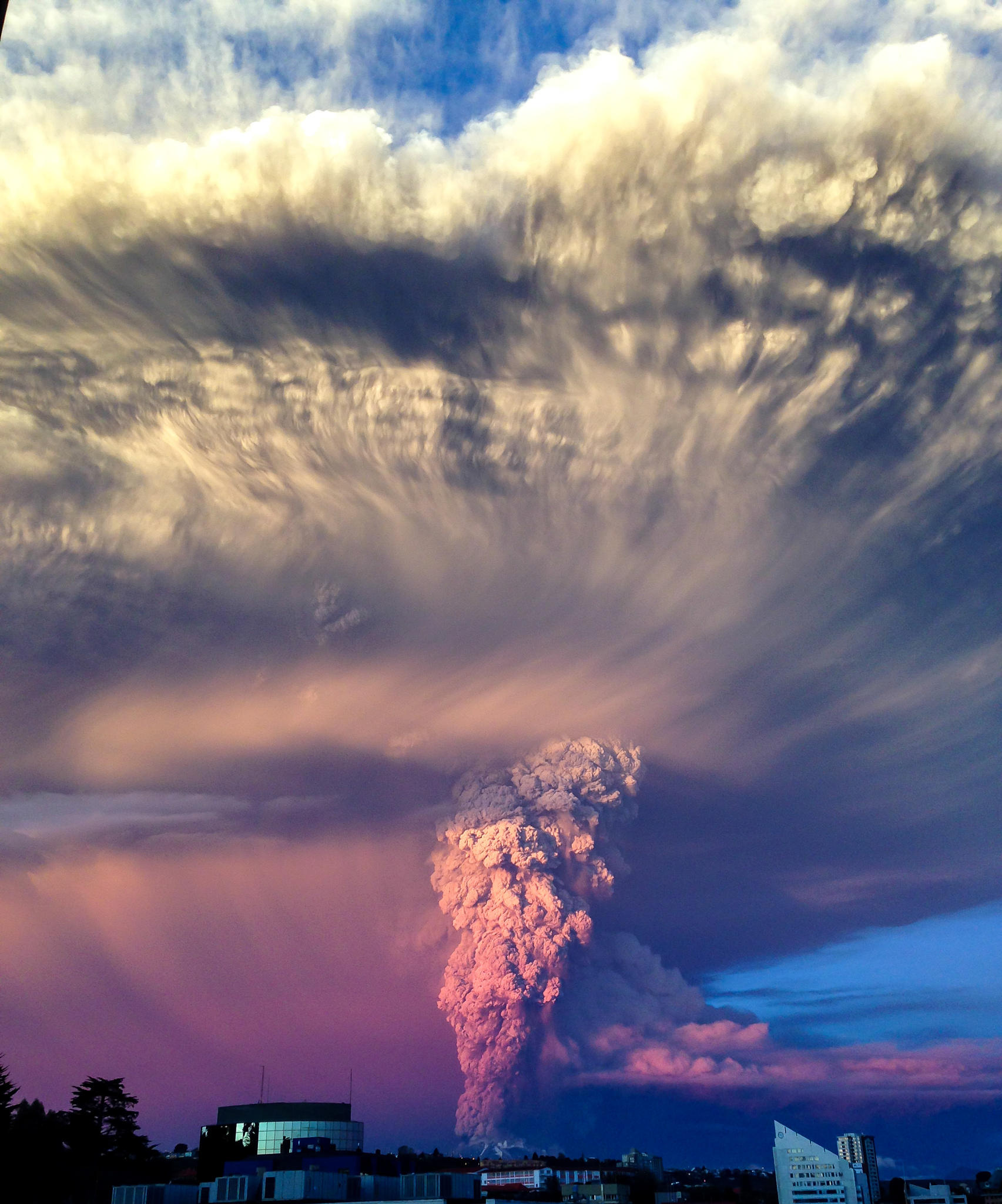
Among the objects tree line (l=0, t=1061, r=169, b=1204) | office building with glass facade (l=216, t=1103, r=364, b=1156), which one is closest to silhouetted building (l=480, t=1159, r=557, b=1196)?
office building with glass facade (l=216, t=1103, r=364, b=1156)

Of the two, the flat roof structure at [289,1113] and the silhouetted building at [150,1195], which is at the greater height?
the flat roof structure at [289,1113]

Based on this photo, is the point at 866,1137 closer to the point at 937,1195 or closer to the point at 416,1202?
the point at 937,1195

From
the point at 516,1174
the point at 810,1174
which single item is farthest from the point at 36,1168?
the point at 810,1174

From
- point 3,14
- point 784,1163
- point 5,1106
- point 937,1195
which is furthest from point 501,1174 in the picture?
point 3,14

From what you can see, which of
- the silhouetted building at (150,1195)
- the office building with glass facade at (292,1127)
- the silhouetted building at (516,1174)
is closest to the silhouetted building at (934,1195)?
the silhouetted building at (516,1174)

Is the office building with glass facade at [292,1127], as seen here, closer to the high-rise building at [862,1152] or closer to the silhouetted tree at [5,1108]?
the silhouetted tree at [5,1108]

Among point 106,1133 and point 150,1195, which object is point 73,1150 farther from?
point 150,1195

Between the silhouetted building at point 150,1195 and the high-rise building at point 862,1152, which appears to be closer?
the silhouetted building at point 150,1195
